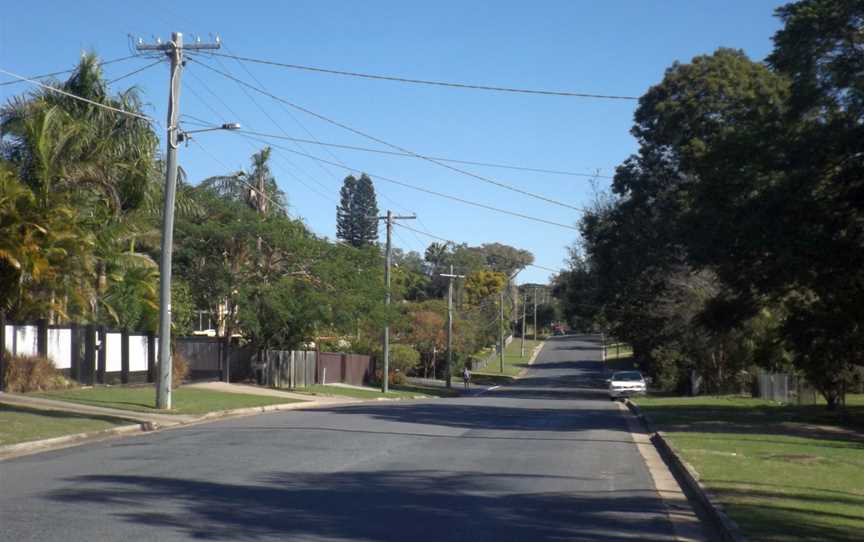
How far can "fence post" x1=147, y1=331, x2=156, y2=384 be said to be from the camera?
111 feet

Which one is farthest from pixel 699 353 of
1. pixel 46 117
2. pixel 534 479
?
pixel 534 479

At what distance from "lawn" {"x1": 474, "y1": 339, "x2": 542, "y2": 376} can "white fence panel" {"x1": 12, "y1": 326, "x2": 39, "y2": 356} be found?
63085mm

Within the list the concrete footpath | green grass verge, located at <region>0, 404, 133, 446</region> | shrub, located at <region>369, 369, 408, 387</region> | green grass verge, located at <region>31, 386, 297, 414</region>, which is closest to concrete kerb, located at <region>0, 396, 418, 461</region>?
the concrete footpath

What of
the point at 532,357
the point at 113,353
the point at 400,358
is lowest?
the point at 532,357

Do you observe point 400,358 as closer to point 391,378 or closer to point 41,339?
point 391,378

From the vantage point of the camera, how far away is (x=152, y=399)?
2783 centimetres

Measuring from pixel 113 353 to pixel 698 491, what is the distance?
22.9 meters

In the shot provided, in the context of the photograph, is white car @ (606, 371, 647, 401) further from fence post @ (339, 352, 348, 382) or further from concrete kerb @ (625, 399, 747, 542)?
concrete kerb @ (625, 399, 747, 542)

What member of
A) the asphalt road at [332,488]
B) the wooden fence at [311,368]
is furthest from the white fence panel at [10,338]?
the wooden fence at [311,368]

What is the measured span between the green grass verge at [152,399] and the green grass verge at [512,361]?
189ft

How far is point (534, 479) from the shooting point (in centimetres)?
1445

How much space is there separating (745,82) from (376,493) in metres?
32.8

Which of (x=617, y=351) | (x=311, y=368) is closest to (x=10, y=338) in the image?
(x=311, y=368)

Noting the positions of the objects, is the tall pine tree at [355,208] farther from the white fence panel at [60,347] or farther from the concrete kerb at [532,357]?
the white fence panel at [60,347]
